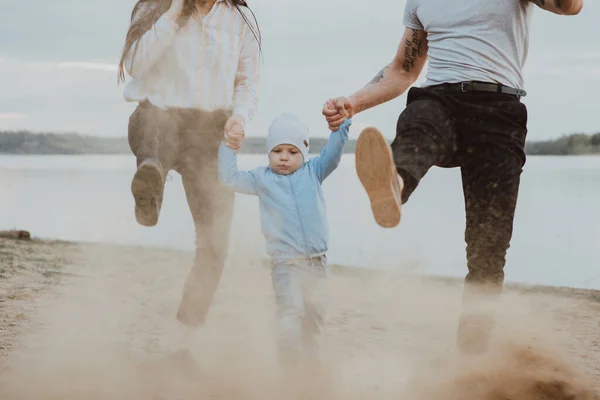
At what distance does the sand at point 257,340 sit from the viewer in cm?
480

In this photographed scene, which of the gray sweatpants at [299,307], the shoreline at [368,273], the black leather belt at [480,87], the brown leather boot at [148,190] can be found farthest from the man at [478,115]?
the shoreline at [368,273]

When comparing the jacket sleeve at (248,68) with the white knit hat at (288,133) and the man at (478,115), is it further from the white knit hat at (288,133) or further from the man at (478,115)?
the man at (478,115)

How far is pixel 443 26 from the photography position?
4238mm

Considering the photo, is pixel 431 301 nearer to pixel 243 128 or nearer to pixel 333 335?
pixel 333 335

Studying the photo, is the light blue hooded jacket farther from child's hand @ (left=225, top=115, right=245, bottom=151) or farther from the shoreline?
the shoreline

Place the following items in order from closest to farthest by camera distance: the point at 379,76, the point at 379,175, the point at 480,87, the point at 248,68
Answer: the point at 379,175 < the point at 480,87 < the point at 248,68 < the point at 379,76

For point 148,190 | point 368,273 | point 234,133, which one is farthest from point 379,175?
point 368,273

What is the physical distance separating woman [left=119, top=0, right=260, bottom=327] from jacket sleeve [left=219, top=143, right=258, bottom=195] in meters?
0.12

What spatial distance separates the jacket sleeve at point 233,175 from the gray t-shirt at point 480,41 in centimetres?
93

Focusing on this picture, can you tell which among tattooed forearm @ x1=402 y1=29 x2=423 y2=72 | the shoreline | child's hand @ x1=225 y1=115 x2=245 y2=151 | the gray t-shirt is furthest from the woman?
the shoreline

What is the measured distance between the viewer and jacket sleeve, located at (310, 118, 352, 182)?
13.8ft

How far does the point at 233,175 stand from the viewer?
14.3 ft

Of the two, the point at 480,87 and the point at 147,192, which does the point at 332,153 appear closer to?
the point at 480,87

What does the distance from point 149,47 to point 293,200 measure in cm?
95
